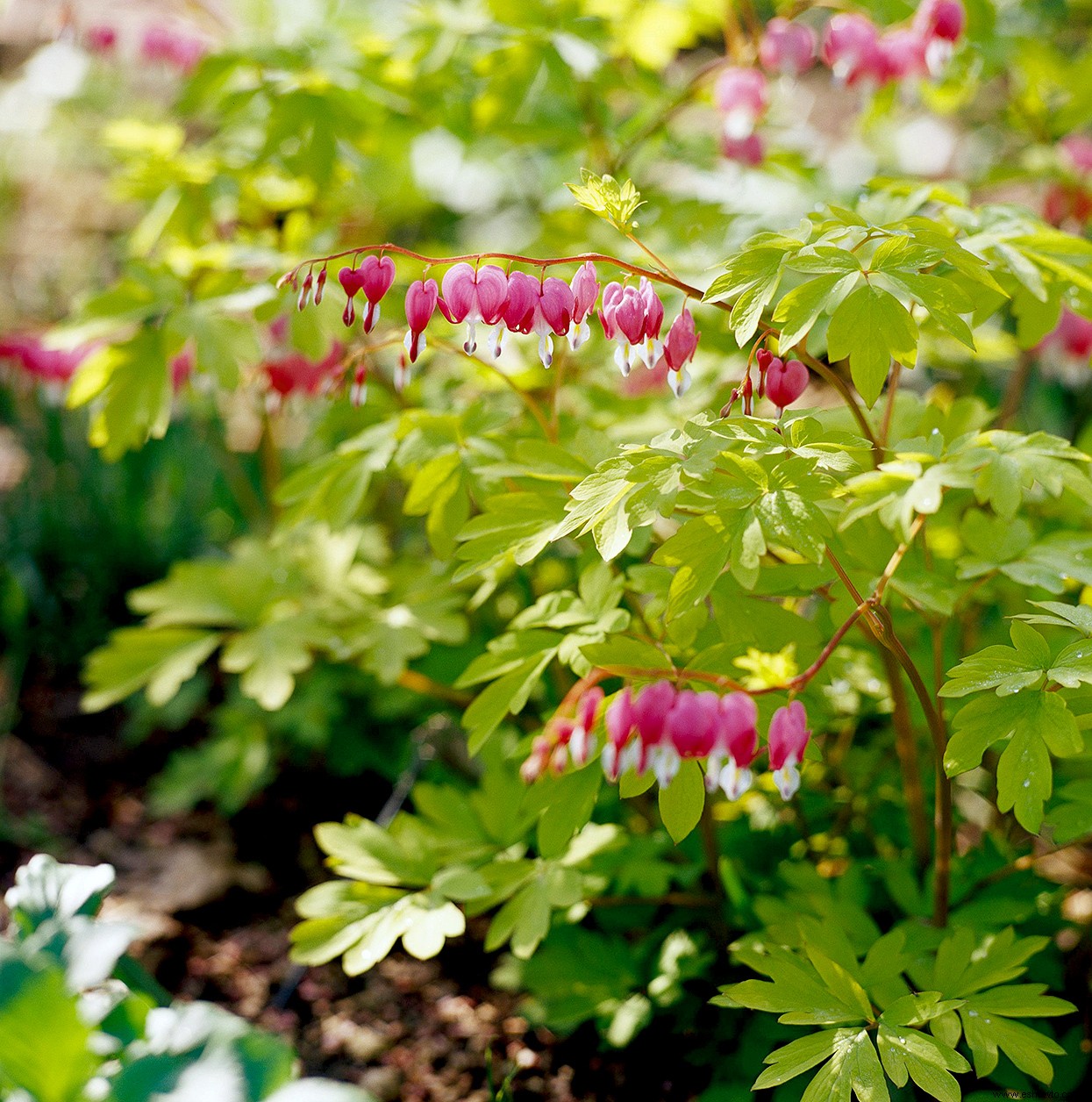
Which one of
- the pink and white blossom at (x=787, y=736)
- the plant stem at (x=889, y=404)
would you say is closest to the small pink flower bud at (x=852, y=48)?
the plant stem at (x=889, y=404)

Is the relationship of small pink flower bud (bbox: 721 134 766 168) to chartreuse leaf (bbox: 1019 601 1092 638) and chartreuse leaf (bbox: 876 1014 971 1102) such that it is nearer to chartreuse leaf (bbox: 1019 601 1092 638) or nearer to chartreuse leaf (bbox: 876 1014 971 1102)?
chartreuse leaf (bbox: 1019 601 1092 638)

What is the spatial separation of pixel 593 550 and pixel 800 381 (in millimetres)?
455

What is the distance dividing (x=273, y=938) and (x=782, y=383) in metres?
1.76

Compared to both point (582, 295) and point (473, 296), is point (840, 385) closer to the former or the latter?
point (582, 295)

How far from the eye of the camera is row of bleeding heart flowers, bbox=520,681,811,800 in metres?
1.09

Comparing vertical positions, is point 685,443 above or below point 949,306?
below

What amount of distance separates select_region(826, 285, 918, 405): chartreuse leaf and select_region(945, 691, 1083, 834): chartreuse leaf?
438 millimetres

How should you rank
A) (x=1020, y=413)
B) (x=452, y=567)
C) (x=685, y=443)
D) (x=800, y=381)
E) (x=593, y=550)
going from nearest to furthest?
(x=685, y=443), (x=800, y=381), (x=593, y=550), (x=452, y=567), (x=1020, y=413)

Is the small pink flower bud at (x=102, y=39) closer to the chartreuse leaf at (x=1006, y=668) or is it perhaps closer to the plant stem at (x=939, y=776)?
the plant stem at (x=939, y=776)

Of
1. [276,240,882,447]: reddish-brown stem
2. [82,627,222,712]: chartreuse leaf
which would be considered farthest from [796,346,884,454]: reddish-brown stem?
[82,627,222,712]: chartreuse leaf

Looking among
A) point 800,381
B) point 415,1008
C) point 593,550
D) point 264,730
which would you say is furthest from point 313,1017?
point 800,381

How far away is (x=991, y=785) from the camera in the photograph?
213cm

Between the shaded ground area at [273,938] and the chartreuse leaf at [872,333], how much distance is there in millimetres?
1198

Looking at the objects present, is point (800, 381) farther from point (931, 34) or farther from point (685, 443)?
point (931, 34)
